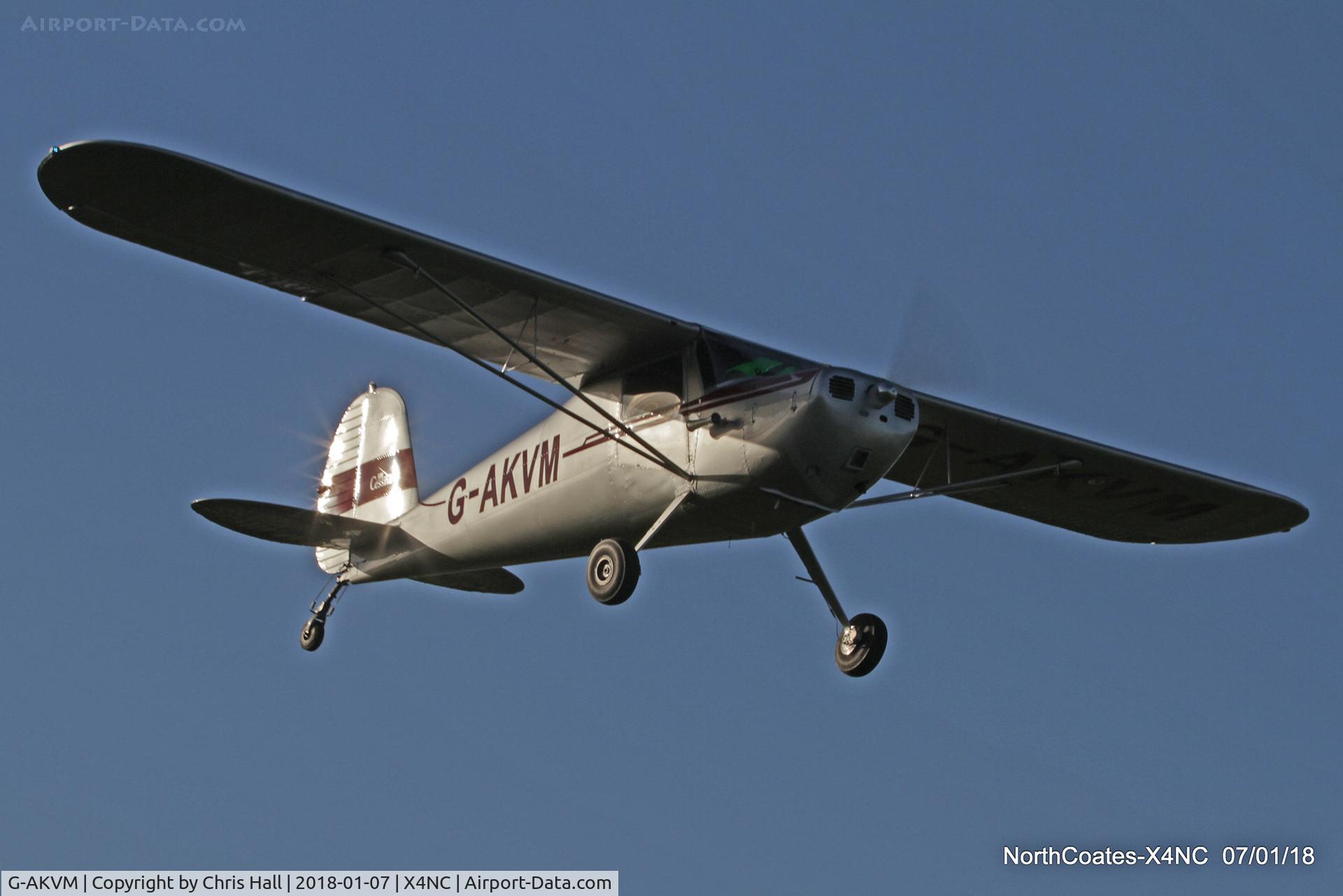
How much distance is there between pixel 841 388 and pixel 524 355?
9.06 ft

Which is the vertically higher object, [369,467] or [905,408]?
[369,467]

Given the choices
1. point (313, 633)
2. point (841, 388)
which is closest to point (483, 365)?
point (841, 388)

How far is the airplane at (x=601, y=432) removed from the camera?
1396 cm

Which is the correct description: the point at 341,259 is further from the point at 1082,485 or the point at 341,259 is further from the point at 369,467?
the point at 1082,485

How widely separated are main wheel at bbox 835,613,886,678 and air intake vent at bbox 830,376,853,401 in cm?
284

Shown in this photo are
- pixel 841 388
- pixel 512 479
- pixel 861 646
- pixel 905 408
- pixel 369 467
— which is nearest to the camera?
pixel 841 388

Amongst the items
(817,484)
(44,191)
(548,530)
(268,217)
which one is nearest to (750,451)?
(817,484)

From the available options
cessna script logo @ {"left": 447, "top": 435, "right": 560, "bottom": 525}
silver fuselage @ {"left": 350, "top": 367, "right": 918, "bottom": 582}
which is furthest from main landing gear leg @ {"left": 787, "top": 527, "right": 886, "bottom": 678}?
cessna script logo @ {"left": 447, "top": 435, "right": 560, "bottom": 525}

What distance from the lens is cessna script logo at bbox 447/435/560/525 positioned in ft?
54.5

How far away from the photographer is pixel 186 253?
14.3 metres

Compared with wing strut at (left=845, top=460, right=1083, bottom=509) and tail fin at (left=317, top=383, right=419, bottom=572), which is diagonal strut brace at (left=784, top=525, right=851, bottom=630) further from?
tail fin at (left=317, top=383, right=419, bottom=572)

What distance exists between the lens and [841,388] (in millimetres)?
14188

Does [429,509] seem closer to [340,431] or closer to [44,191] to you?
[340,431]

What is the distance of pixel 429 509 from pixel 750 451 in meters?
5.26
